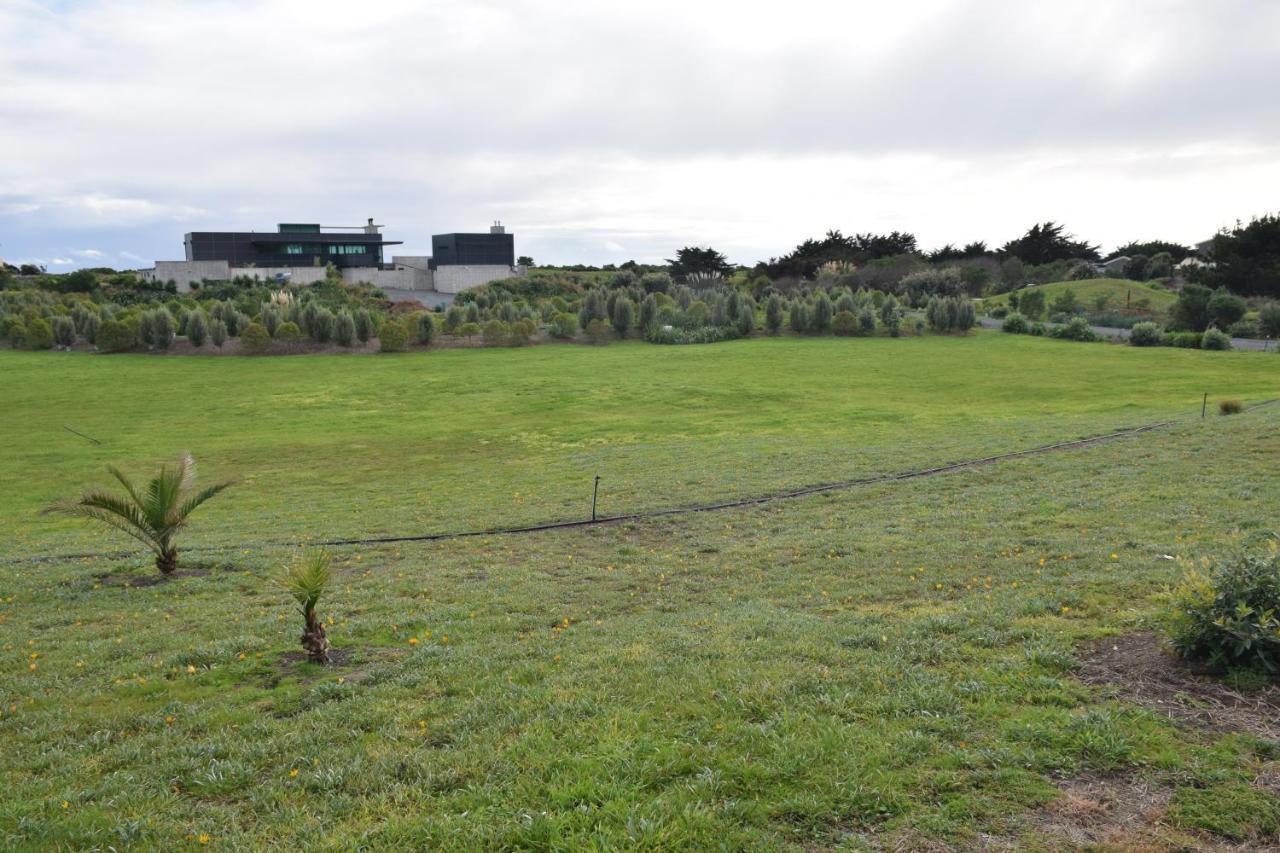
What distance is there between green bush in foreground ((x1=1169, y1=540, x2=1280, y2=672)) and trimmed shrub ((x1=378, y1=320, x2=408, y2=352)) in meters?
55.5

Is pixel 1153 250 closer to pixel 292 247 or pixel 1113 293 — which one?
pixel 1113 293

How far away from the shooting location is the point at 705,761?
501cm

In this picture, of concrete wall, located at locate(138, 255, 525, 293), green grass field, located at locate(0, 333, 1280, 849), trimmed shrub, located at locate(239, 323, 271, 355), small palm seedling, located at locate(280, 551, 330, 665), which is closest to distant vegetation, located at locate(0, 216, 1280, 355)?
trimmed shrub, located at locate(239, 323, 271, 355)

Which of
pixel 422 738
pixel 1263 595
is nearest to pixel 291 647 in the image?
pixel 422 738

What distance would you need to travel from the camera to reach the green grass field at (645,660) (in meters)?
4.58

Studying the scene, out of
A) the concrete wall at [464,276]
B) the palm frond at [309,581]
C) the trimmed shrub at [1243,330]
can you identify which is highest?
the concrete wall at [464,276]

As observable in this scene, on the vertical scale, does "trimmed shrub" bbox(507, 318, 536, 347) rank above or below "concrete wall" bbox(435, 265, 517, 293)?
below

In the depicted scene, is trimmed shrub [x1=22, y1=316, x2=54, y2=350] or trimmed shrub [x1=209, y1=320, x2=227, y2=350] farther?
trimmed shrub [x1=22, y1=316, x2=54, y2=350]

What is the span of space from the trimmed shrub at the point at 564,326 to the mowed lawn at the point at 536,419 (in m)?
5.48

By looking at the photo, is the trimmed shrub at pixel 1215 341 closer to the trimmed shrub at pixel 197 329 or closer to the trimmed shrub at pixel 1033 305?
the trimmed shrub at pixel 1033 305

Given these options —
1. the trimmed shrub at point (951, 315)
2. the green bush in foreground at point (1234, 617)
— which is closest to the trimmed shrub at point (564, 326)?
the trimmed shrub at point (951, 315)

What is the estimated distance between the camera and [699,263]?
11206 centimetres

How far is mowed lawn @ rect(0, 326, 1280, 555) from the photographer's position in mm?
18594

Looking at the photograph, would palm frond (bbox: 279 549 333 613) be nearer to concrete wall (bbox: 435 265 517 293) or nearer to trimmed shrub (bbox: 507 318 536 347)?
trimmed shrub (bbox: 507 318 536 347)
